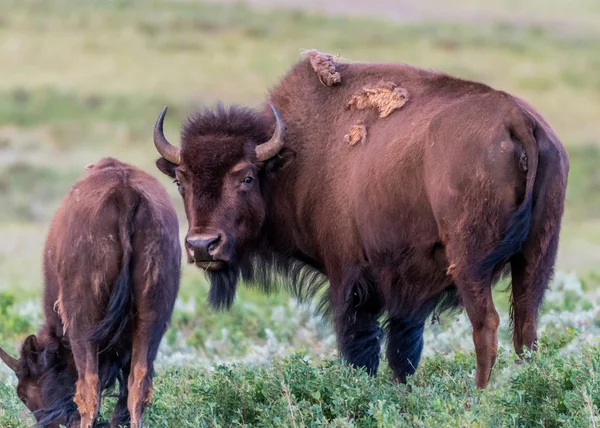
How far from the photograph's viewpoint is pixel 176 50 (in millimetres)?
36875

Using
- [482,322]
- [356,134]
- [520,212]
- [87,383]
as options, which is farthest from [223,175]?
[520,212]

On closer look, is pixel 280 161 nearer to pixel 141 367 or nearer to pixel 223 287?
pixel 223 287

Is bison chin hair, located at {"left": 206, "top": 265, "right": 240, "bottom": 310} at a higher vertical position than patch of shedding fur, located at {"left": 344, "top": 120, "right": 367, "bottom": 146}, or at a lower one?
lower

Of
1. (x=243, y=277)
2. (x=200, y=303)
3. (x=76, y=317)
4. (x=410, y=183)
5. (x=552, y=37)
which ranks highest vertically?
(x=410, y=183)

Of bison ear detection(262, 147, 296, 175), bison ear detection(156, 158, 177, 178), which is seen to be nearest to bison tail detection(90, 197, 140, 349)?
bison ear detection(156, 158, 177, 178)

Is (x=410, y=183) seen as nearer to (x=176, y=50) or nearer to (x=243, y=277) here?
(x=243, y=277)

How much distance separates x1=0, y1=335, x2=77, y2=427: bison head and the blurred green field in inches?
109

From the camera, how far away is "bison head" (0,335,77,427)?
686cm

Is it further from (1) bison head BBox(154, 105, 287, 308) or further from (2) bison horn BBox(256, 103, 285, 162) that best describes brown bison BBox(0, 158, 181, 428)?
(2) bison horn BBox(256, 103, 285, 162)

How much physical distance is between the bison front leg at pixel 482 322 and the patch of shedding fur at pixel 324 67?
7.72ft

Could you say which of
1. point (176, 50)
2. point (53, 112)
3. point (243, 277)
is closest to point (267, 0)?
point (176, 50)

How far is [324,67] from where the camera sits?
839 cm

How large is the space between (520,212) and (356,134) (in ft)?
5.90

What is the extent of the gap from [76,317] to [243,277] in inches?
94.3
